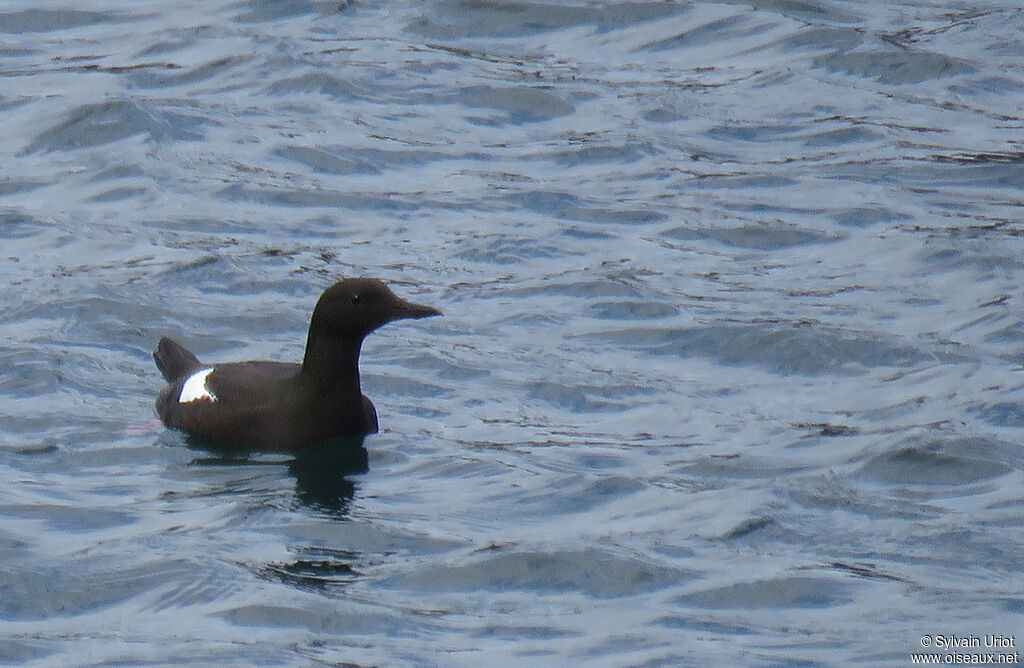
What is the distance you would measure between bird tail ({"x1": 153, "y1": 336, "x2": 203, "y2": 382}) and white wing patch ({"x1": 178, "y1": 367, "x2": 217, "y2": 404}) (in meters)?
0.16

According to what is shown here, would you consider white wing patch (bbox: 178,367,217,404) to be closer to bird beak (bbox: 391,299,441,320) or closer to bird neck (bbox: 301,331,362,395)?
bird neck (bbox: 301,331,362,395)

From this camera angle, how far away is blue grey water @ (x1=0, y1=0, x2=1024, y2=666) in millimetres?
7176

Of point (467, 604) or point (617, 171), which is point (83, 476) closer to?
point (467, 604)

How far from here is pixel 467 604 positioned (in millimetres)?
7164

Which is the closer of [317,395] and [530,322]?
[317,395]

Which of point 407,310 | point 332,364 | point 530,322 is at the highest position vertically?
point 407,310

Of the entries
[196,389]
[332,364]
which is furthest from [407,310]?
[196,389]

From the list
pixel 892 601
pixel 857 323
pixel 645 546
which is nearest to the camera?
pixel 892 601

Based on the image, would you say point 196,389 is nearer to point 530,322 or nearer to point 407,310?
point 407,310

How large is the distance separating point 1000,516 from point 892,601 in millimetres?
1063

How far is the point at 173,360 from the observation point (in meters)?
9.52

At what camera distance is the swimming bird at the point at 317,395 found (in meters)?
8.87

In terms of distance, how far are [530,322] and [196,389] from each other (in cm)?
221

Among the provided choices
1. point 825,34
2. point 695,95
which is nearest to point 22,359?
point 695,95
